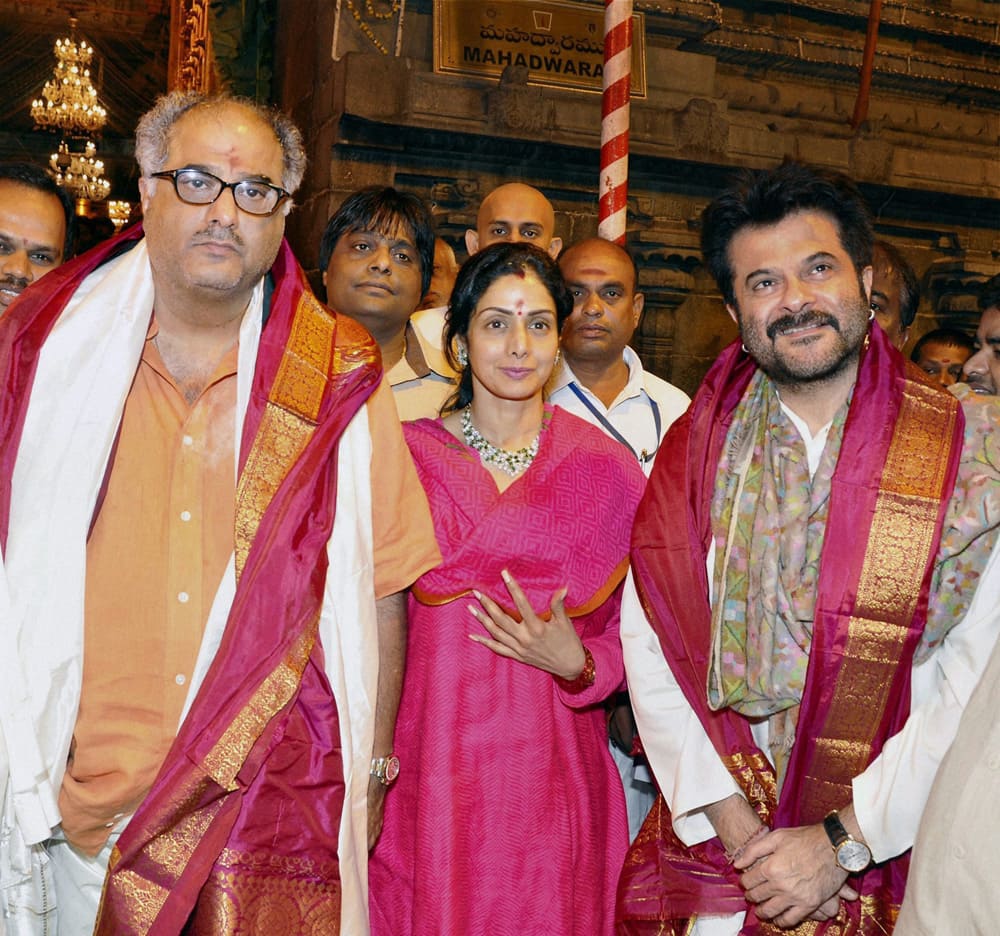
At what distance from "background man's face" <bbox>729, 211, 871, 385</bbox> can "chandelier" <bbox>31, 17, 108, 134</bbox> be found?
9.38m

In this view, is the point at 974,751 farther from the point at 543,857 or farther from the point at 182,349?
the point at 182,349

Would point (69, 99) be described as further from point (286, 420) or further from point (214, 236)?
point (286, 420)

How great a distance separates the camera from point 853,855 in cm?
219

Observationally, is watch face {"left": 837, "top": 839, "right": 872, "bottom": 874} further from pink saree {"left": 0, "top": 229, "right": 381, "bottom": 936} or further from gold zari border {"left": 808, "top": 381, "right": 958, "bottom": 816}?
pink saree {"left": 0, "top": 229, "right": 381, "bottom": 936}

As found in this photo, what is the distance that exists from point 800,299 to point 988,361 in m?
0.72

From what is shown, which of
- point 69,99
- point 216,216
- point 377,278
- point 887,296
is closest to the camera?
point 216,216

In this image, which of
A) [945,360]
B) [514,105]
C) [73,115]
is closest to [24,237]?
[945,360]

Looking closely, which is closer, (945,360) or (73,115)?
(945,360)

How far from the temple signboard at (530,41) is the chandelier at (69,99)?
4.66 m

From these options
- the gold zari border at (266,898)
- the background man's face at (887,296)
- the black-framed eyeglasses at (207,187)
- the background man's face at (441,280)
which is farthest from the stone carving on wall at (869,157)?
the gold zari border at (266,898)

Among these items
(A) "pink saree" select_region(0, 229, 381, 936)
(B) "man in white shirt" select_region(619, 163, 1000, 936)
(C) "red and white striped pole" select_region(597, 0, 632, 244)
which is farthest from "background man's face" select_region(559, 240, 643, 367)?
(A) "pink saree" select_region(0, 229, 381, 936)

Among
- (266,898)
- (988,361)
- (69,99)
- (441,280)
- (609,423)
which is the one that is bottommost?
(266,898)

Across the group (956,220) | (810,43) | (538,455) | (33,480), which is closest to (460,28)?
(810,43)

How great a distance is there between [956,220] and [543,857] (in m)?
7.48
